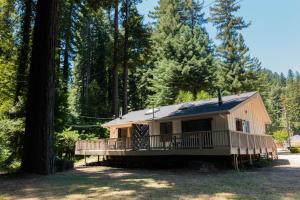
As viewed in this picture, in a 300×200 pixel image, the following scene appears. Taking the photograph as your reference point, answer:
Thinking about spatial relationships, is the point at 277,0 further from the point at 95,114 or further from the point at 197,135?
the point at 95,114

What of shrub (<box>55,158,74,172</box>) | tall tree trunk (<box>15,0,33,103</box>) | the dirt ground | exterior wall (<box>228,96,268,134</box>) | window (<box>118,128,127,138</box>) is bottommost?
the dirt ground

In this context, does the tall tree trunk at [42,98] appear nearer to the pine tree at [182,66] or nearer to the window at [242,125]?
the window at [242,125]

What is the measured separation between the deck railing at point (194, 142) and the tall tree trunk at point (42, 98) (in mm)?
7358

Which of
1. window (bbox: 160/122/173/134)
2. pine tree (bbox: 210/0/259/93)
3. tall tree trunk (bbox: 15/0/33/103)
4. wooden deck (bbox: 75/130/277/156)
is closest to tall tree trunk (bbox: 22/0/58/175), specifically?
wooden deck (bbox: 75/130/277/156)

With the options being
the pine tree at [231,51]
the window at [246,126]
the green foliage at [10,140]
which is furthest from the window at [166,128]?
the pine tree at [231,51]

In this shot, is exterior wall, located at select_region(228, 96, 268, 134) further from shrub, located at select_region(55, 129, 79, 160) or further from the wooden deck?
shrub, located at select_region(55, 129, 79, 160)

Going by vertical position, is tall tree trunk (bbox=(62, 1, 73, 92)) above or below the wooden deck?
above

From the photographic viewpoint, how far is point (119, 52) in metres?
33.9

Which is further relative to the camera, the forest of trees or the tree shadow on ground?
the forest of trees

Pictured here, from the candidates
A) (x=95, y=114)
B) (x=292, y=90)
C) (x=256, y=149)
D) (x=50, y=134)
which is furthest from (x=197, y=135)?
(x=292, y=90)

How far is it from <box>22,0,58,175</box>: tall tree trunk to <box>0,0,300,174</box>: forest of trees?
0.14 ft

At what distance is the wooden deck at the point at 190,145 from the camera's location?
15.7m

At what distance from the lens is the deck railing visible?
51.8 feet

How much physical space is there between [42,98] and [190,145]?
838 centimetres
